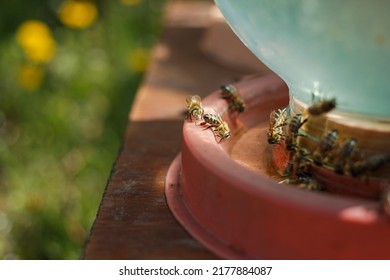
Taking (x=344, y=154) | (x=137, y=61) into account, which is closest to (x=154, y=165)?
(x=344, y=154)

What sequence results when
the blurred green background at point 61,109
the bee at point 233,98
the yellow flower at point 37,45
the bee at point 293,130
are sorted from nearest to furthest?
the bee at point 293,130
the bee at point 233,98
the blurred green background at point 61,109
the yellow flower at point 37,45

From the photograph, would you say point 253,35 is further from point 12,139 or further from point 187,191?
point 12,139

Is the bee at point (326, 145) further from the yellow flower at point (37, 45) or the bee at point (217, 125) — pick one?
the yellow flower at point (37, 45)

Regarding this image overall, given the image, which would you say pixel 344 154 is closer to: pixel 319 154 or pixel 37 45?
pixel 319 154

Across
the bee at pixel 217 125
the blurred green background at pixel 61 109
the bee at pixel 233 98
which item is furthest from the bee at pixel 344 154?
the blurred green background at pixel 61 109

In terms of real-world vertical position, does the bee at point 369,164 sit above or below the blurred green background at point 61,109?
above

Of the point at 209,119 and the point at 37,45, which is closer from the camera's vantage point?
the point at 209,119

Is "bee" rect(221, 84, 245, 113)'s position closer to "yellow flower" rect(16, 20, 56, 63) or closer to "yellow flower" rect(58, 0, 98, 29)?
"yellow flower" rect(16, 20, 56, 63)
